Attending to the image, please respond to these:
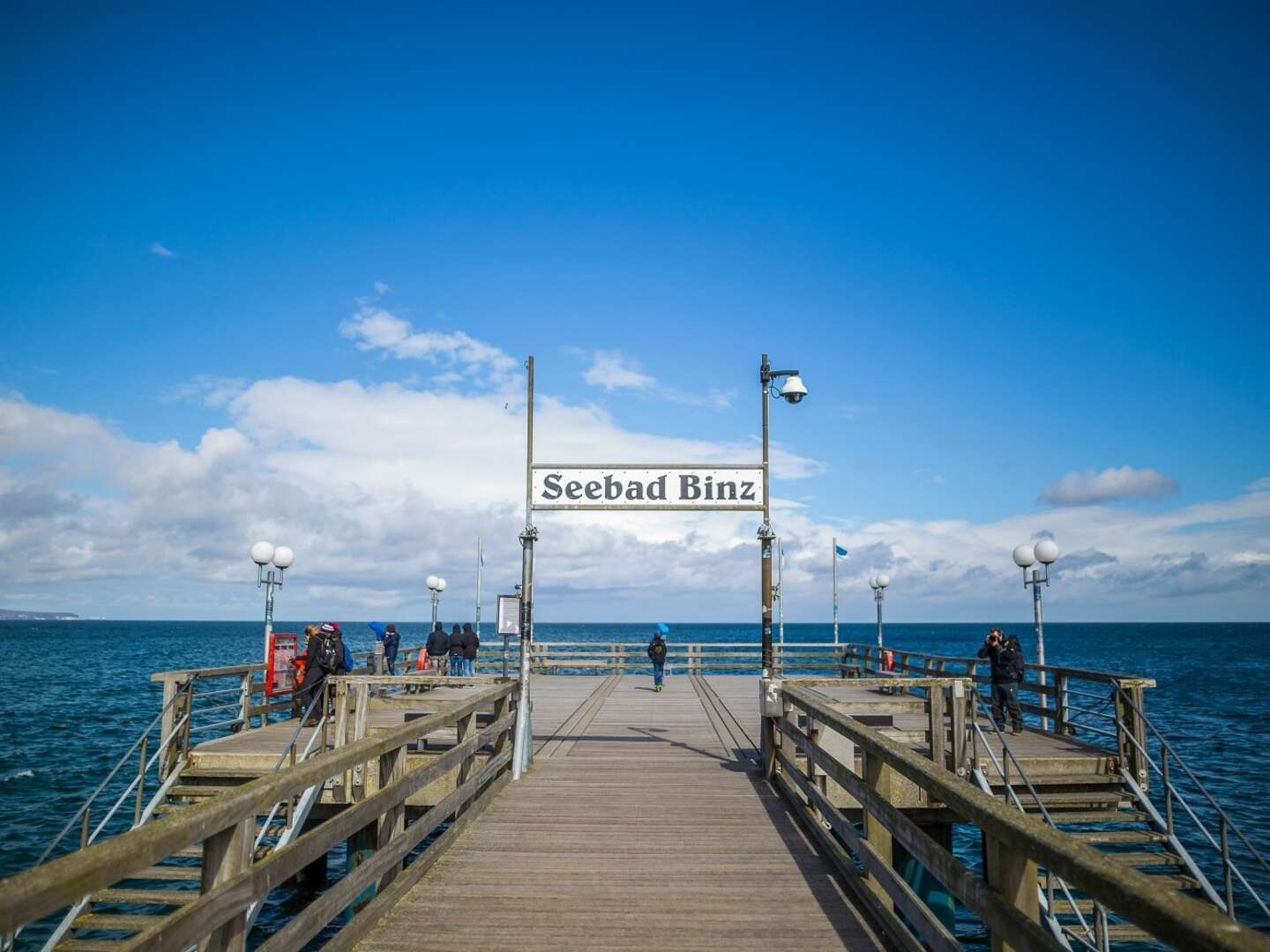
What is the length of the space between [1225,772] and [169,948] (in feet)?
96.0

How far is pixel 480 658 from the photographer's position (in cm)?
3259

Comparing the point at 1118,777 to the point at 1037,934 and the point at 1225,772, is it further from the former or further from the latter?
the point at 1225,772

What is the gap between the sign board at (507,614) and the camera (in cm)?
1727

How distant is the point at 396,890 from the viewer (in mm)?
5723

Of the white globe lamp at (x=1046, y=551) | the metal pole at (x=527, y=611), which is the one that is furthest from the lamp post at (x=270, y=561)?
the white globe lamp at (x=1046, y=551)

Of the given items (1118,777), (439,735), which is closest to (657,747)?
(439,735)

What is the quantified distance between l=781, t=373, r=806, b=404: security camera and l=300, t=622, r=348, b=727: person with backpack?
854 centimetres

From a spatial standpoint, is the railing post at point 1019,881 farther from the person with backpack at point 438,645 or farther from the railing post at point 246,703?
the person with backpack at point 438,645

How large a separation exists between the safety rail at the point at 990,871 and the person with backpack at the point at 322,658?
942cm

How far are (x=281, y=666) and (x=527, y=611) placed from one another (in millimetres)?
6995

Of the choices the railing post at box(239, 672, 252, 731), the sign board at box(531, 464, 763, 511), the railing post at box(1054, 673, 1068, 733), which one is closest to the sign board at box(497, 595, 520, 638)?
the railing post at box(239, 672, 252, 731)

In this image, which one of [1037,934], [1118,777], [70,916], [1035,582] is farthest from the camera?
[1035,582]

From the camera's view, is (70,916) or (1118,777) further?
(1118,777)

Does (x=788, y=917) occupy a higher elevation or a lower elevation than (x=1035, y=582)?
lower
